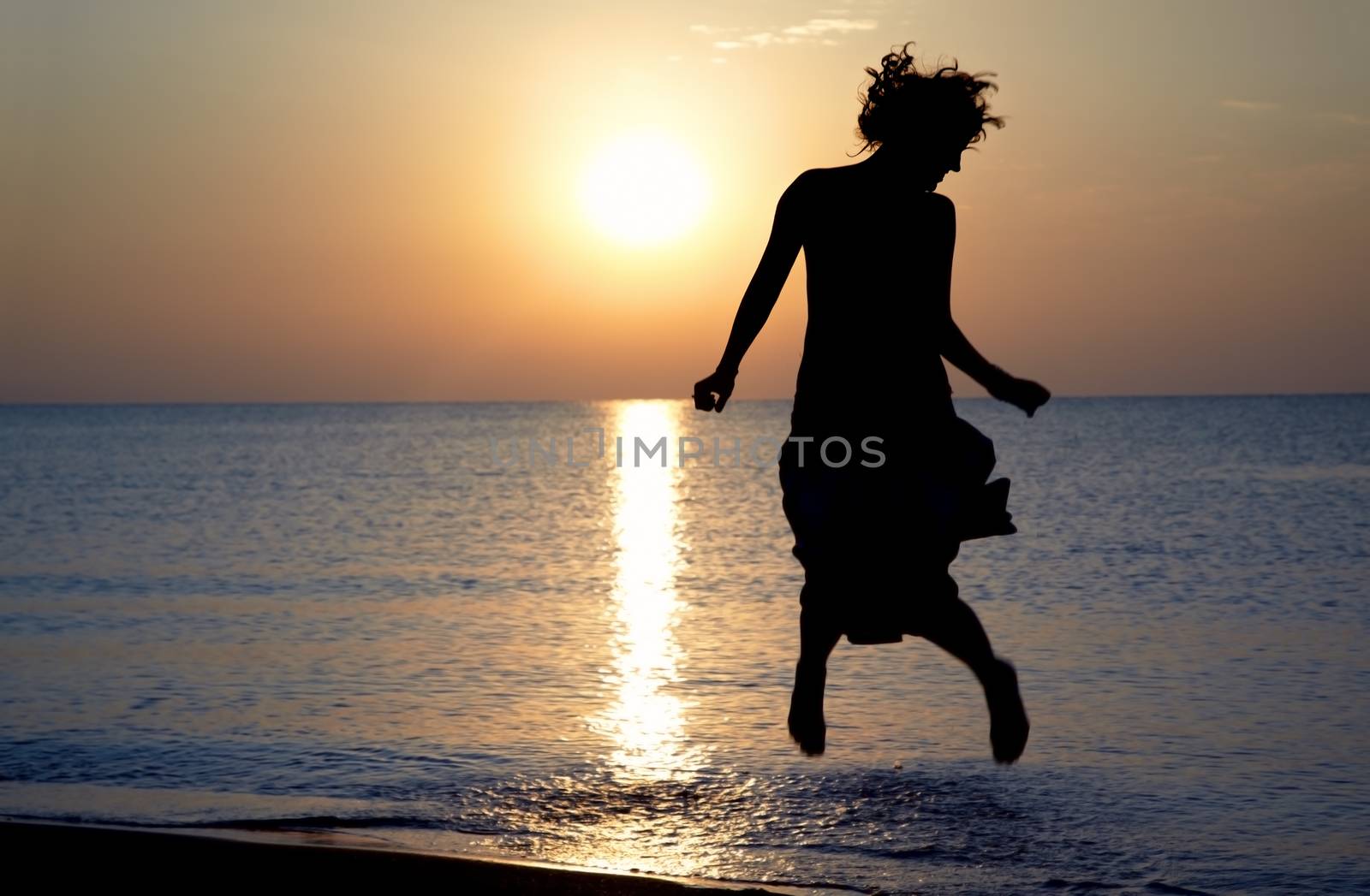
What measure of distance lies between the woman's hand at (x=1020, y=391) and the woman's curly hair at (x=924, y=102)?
25.2 inches

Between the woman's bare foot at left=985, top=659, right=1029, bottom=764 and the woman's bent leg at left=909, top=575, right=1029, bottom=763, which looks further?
the woman's bare foot at left=985, top=659, right=1029, bottom=764

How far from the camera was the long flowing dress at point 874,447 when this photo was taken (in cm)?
369

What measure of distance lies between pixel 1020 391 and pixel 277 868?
308 centimetres

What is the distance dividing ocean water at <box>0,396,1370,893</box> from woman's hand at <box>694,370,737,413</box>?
331cm

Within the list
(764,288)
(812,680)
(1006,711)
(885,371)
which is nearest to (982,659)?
(1006,711)

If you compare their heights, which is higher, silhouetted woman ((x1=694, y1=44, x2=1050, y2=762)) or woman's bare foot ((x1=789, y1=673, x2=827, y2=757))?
silhouetted woman ((x1=694, y1=44, x2=1050, y2=762))

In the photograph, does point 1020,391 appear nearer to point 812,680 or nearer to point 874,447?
point 874,447

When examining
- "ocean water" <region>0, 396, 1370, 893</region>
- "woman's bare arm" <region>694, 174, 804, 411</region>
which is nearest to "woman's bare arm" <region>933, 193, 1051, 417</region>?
"woman's bare arm" <region>694, 174, 804, 411</region>

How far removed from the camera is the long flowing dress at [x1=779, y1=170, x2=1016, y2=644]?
3688 millimetres

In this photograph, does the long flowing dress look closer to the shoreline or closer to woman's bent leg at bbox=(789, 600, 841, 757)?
woman's bent leg at bbox=(789, 600, 841, 757)

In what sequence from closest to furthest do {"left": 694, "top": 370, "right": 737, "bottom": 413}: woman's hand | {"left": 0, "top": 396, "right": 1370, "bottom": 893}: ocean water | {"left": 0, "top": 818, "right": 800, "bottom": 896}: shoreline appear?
{"left": 694, "top": 370, "right": 737, "bottom": 413}: woman's hand
{"left": 0, "top": 818, "right": 800, "bottom": 896}: shoreline
{"left": 0, "top": 396, "right": 1370, "bottom": 893}: ocean water

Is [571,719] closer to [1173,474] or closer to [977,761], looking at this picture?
[977,761]

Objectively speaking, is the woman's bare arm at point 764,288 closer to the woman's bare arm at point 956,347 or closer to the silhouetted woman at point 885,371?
the silhouetted woman at point 885,371

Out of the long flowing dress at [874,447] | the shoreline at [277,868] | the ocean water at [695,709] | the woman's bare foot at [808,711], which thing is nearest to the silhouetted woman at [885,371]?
the long flowing dress at [874,447]
